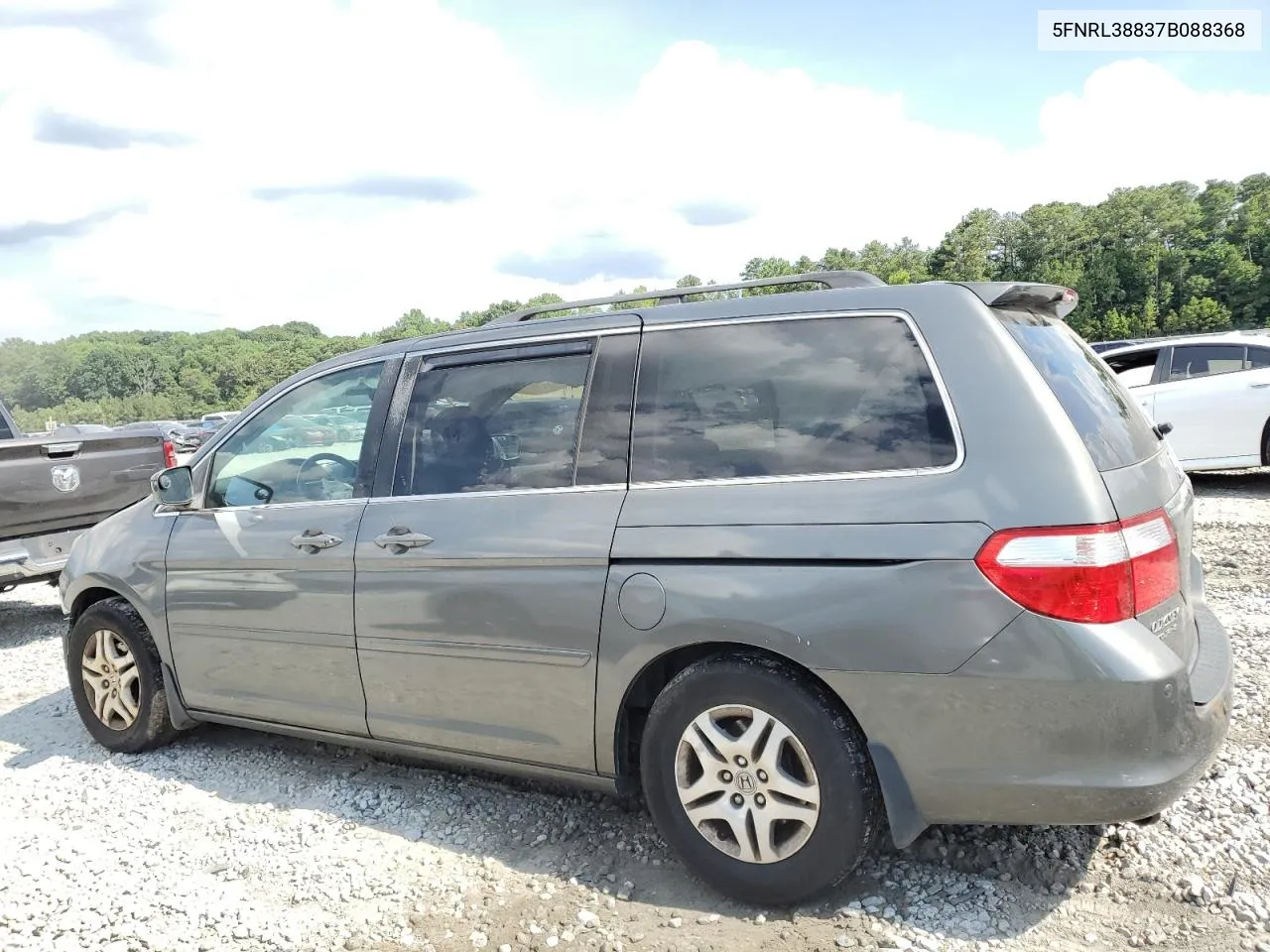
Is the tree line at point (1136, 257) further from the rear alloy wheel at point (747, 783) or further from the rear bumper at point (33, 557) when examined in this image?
the rear alloy wheel at point (747, 783)

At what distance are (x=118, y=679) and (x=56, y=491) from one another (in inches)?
111

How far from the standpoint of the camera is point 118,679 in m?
4.39

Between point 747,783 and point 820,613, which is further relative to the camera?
point 747,783

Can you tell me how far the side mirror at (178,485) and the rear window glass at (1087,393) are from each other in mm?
3410

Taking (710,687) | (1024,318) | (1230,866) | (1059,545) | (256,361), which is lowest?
(1230,866)

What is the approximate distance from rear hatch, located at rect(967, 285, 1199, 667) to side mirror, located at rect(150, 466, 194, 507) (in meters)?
3.35

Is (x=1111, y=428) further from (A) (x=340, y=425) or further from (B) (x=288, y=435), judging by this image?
(B) (x=288, y=435)

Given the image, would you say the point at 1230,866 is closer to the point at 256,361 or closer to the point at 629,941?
the point at 629,941

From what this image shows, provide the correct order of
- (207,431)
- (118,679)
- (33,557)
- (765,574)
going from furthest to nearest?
1. (207,431)
2. (33,557)
3. (118,679)
4. (765,574)

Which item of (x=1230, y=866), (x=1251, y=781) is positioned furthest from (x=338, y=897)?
(x=1251, y=781)

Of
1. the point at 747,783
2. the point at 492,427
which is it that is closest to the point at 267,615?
the point at 492,427

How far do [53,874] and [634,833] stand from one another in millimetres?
2085

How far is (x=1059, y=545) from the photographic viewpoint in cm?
234

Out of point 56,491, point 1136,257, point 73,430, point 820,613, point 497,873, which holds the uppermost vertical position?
point 1136,257
